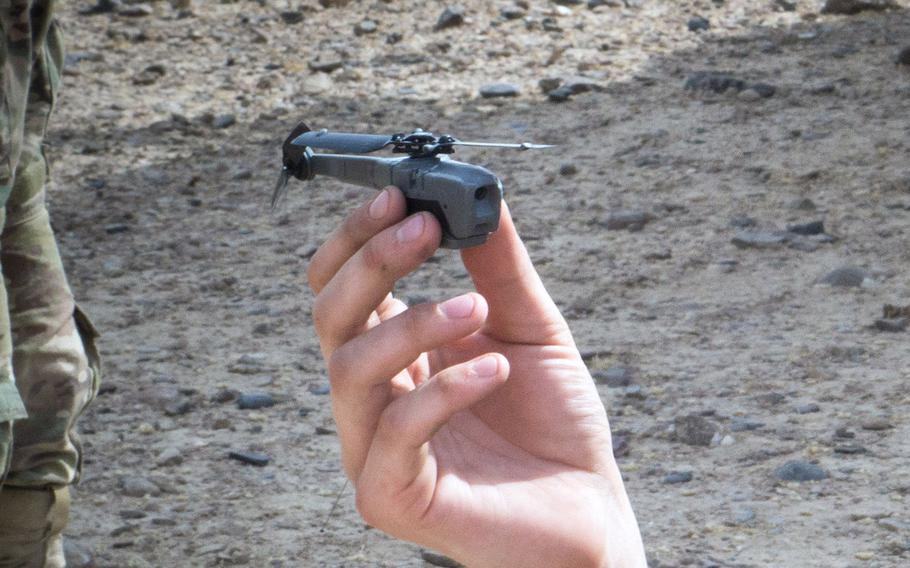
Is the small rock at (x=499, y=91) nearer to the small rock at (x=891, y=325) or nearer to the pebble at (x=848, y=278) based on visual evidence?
the pebble at (x=848, y=278)

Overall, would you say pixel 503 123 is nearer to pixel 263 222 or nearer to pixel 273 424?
pixel 263 222

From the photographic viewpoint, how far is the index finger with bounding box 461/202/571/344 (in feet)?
4.62

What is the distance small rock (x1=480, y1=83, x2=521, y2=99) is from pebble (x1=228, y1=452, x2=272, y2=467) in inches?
139

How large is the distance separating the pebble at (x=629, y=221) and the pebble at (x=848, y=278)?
89cm

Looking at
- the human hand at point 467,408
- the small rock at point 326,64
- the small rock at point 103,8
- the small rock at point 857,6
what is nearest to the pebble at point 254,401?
the human hand at point 467,408

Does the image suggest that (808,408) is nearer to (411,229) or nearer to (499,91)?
(411,229)

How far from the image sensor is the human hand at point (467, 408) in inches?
50.0

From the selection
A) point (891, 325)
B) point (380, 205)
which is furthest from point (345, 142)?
point (891, 325)

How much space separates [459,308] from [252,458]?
2821mm

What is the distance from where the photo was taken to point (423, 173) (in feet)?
4.26

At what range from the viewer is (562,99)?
6922 mm

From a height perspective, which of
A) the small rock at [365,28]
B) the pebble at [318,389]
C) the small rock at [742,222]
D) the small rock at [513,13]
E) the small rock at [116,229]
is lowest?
the small rock at [116,229]

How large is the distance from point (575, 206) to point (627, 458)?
2.10 m

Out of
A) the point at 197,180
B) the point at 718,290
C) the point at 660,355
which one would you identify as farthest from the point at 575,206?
→ the point at 197,180
